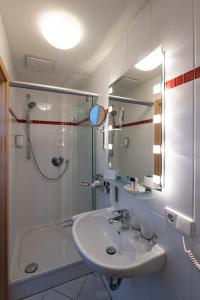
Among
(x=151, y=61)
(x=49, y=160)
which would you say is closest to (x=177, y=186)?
(x=151, y=61)

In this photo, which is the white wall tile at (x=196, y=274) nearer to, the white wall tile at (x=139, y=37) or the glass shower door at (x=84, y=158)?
the white wall tile at (x=139, y=37)

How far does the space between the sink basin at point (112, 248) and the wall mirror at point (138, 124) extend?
1.22 feet

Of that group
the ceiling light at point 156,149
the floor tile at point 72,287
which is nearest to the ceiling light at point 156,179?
the ceiling light at point 156,149

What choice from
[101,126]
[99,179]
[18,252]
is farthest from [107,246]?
[18,252]

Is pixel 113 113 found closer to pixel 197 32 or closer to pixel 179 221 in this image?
pixel 197 32

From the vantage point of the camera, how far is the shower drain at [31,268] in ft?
5.08

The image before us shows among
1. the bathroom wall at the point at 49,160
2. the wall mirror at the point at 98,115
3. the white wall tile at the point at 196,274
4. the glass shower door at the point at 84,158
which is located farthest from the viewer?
the bathroom wall at the point at 49,160

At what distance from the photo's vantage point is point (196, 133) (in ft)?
2.53

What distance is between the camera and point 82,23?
127cm

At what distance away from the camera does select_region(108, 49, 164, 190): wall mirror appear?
1015 mm

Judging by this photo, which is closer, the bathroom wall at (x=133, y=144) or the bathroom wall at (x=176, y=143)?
the bathroom wall at (x=176, y=143)

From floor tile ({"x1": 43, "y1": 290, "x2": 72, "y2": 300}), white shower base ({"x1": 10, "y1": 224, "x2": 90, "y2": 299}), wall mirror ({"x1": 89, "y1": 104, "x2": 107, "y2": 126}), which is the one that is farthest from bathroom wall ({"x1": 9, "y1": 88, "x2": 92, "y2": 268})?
floor tile ({"x1": 43, "y1": 290, "x2": 72, "y2": 300})

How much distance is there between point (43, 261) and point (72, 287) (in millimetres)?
380

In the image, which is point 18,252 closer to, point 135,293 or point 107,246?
point 107,246
